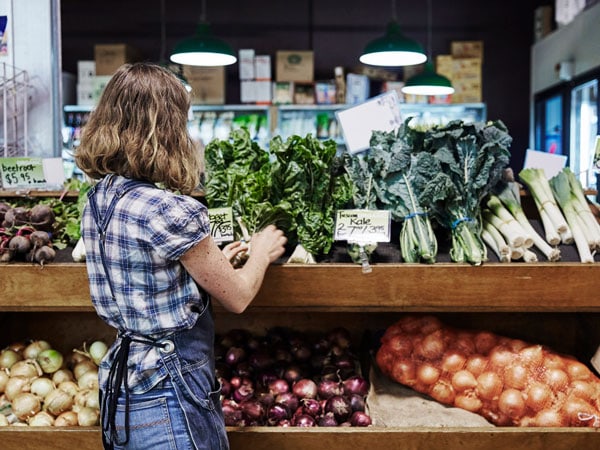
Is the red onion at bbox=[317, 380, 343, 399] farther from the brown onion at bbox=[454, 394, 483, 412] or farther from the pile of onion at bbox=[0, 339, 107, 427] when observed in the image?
the pile of onion at bbox=[0, 339, 107, 427]

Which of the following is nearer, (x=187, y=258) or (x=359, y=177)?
(x=187, y=258)

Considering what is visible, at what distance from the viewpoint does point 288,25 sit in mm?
8078

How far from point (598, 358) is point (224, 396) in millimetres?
1365

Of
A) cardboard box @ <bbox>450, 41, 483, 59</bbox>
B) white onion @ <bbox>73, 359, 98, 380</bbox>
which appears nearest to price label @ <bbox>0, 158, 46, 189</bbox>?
white onion @ <bbox>73, 359, 98, 380</bbox>

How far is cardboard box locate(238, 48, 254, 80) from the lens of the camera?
Answer: 747cm

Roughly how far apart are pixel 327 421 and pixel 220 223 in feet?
2.48

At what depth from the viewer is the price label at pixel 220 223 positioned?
7.04 feet

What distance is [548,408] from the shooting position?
7.09 feet

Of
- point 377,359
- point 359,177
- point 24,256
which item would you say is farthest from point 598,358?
point 24,256

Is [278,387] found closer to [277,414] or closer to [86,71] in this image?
[277,414]

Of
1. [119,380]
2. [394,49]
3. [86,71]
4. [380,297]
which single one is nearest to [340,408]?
[380,297]

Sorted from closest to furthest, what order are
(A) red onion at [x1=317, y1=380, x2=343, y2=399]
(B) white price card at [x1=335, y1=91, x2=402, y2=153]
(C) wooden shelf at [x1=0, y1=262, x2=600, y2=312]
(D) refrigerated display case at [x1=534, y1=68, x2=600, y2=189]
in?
(C) wooden shelf at [x1=0, y1=262, x2=600, y2=312]
(A) red onion at [x1=317, y1=380, x2=343, y2=399]
(B) white price card at [x1=335, y1=91, x2=402, y2=153]
(D) refrigerated display case at [x1=534, y1=68, x2=600, y2=189]

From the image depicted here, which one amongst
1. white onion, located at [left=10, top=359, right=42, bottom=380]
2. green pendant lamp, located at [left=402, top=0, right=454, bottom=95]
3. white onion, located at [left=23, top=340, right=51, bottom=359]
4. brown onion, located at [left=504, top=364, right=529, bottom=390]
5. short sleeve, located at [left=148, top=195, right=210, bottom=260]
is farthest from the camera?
green pendant lamp, located at [left=402, top=0, right=454, bottom=95]

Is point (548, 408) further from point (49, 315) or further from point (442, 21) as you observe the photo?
point (442, 21)
